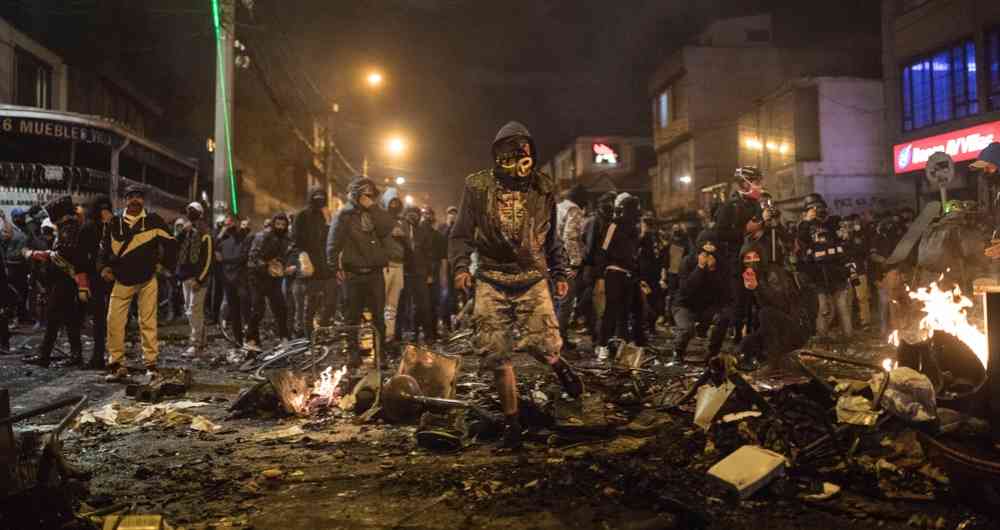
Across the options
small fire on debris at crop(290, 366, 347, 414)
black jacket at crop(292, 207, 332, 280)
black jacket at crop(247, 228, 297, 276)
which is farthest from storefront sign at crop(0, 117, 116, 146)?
small fire on debris at crop(290, 366, 347, 414)

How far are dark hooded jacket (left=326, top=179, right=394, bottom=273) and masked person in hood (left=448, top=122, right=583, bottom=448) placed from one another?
10.1 feet

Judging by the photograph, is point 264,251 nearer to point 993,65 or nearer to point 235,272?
point 235,272

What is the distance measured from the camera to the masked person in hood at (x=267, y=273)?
9680 mm

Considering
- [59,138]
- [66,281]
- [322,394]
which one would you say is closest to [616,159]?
[59,138]

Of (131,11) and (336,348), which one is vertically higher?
(131,11)

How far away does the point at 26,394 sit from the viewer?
6980 mm

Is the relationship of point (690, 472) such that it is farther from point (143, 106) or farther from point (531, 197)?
point (143, 106)

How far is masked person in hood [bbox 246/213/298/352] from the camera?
968cm

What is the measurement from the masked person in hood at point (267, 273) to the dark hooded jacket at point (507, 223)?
210 inches

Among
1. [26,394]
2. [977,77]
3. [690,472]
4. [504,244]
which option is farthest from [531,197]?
[977,77]

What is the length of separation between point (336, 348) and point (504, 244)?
3.62 meters

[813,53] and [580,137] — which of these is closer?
[813,53]

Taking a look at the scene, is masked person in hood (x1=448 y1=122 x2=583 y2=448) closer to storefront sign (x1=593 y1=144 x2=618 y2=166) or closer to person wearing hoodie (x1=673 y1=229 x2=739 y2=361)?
person wearing hoodie (x1=673 y1=229 x2=739 y2=361)

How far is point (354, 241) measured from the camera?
806 centimetres
